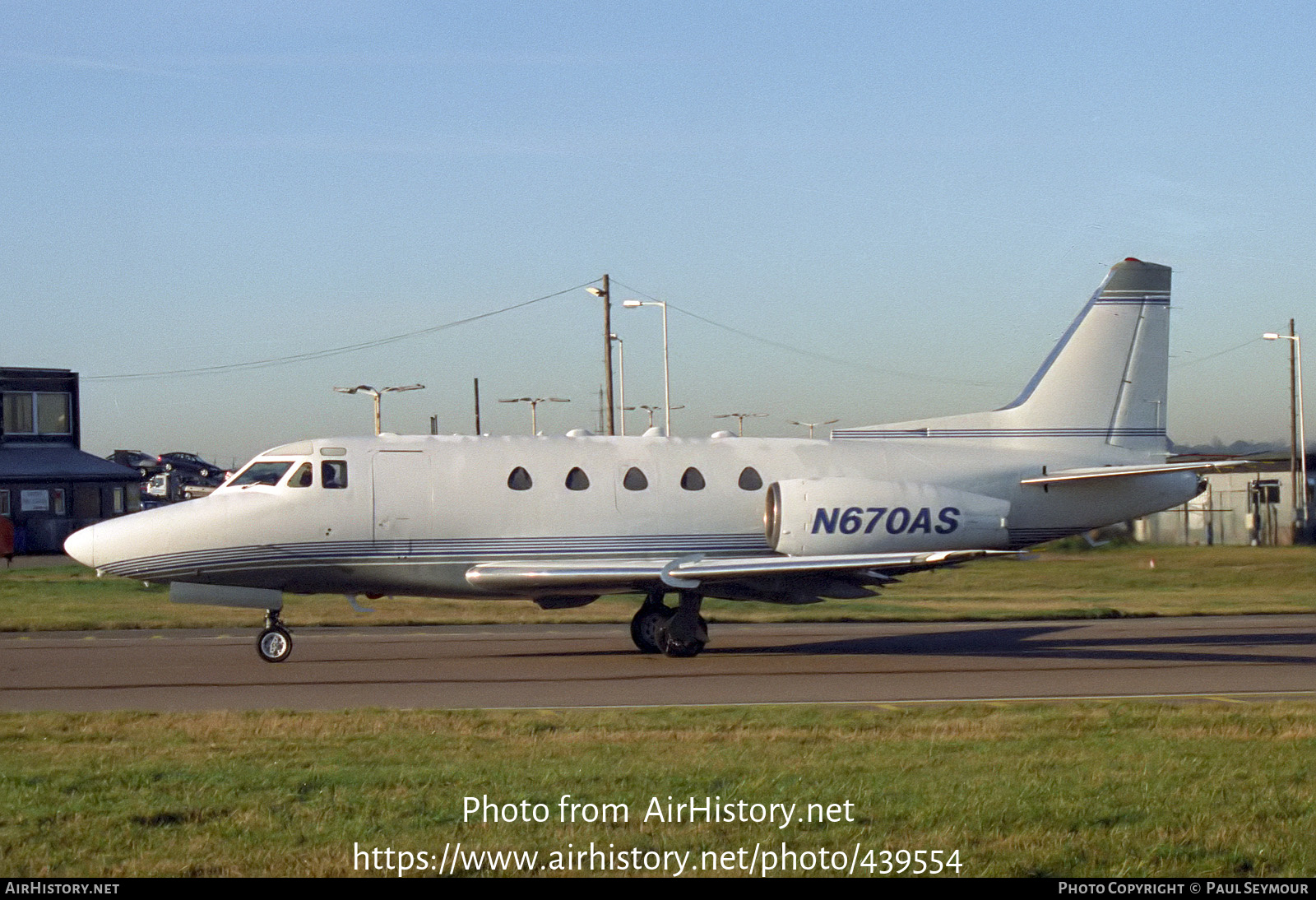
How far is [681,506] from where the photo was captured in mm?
20531

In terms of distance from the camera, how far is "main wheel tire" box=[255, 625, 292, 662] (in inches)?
741

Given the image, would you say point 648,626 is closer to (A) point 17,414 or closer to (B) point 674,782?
(B) point 674,782

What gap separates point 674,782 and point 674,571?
384 inches

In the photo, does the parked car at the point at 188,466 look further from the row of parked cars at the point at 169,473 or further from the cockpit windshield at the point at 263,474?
the cockpit windshield at the point at 263,474

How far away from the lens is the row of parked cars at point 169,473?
82306 mm

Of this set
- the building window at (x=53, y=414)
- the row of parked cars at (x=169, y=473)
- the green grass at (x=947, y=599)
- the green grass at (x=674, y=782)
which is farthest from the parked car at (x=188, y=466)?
the green grass at (x=674, y=782)

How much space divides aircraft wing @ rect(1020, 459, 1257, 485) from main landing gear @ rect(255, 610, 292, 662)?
1099cm

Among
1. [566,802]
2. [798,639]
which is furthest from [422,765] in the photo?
[798,639]

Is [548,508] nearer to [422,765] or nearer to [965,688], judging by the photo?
[965,688]

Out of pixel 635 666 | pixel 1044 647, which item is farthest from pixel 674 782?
pixel 1044 647

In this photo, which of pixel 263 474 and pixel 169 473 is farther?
pixel 169 473

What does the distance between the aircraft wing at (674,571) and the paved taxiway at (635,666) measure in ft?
3.41

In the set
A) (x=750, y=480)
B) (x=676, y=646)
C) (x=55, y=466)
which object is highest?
(x=55, y=466)

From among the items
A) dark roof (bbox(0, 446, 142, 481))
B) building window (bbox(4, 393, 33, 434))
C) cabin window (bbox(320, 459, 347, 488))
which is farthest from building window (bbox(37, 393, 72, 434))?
cabin window (bbox(320, 459, 347, 488))
